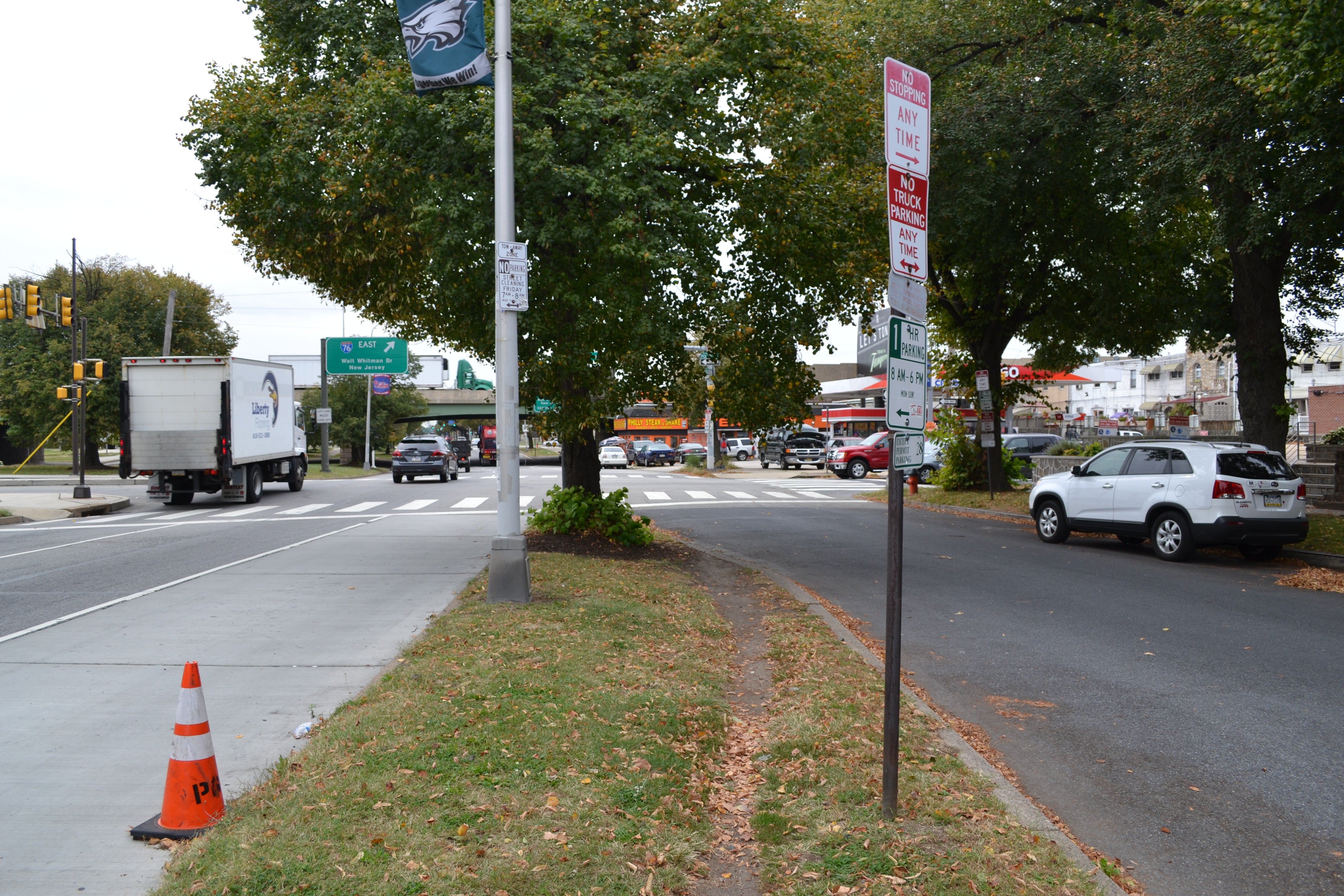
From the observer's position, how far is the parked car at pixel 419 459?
116 ft

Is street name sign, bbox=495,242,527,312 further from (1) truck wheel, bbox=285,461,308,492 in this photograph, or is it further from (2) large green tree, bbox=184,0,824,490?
(1) truck wheel, bbox=285,461,308,492

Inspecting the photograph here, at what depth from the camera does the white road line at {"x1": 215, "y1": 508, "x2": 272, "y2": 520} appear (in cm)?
2095

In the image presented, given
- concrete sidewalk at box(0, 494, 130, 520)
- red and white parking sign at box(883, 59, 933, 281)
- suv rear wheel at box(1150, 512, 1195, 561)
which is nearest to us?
red and white parking sign at box(883, 59, 933, 281)

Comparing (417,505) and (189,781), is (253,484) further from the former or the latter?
(189,781)

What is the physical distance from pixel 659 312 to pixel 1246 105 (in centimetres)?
864

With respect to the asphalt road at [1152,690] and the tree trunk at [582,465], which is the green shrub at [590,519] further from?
the asphalt road at [1152,690]

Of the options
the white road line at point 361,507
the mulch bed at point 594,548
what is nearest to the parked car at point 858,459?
the white road line at point 361,507

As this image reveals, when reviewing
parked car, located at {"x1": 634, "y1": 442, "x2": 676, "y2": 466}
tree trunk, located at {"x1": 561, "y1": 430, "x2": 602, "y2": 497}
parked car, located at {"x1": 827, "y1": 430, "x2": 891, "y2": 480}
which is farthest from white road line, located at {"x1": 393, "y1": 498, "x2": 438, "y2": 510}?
parked car, located at {"x1": 634, "y1": 442, "x2": 676, "y2": 466}

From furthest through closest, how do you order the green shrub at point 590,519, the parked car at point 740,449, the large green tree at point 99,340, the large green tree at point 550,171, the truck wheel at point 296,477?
1. the parked car at point 740,449
2. the large green tree at point 99,340
3. the truck wheel at point 296,477
4. the green shrub at point 590,519
5. the large green tree at point 550,171

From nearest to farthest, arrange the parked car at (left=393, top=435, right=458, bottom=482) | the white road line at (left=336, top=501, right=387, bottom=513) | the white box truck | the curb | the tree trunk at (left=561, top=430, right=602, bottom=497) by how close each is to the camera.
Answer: the curb
the tree trunk at (left=561, top=430, right=602, bottom=497)
the white road line at (left=336, top=501, right=387, bottom=513)
the white box truck
the parked car at (left=393, top=435, right=458, bottom=482)

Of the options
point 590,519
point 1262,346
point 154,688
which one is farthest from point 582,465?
point 1262,346

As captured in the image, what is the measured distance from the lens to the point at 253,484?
25422mm

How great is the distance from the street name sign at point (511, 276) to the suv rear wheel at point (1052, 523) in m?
10.7

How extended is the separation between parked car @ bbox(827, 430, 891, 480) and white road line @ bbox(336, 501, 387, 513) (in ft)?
63.5
